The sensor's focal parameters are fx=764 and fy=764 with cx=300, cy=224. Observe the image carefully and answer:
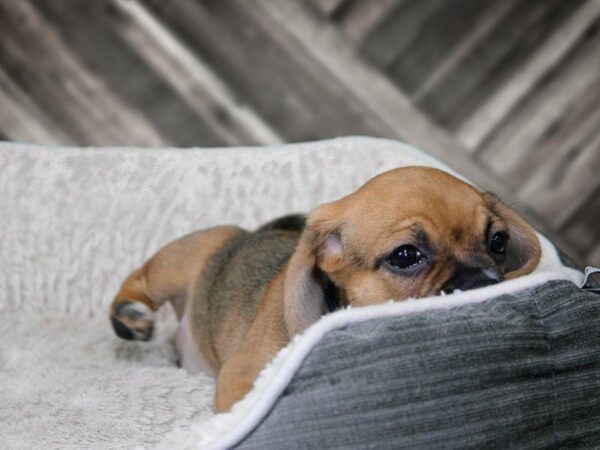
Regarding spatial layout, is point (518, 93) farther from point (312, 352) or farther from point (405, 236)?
point (312, 352)

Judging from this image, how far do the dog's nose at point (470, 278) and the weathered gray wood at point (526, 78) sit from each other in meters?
2.36

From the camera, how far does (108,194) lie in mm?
3256

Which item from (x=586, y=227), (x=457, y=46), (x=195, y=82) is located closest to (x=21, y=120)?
(x=195, y=82)

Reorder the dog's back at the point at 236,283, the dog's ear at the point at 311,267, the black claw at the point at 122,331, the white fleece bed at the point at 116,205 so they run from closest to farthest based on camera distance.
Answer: the dog's ear at the point at 311,267 → the dog's back at the point at 236,283 → the black claw at the point at 122,331 → the white fleece bed at the point at 116,205

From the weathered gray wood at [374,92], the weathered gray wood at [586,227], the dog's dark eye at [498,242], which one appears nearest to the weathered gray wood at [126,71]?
the weathered gray wood at [374,92]

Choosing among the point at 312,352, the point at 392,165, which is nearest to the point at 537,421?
the point at 312,352

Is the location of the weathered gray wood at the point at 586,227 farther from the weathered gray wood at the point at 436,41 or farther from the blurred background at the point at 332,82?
the weathered gray wood at the point at 436,41

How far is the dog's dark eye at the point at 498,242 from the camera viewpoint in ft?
7.18

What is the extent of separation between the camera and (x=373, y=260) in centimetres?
211

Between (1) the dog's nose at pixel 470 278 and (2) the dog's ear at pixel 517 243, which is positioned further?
(2) the dog's ear at pixel 517 243

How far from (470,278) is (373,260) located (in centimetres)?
28

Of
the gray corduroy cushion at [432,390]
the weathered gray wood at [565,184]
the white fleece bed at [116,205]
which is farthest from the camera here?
the weathered gray wood at [565,184]

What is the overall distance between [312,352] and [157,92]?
2.89m

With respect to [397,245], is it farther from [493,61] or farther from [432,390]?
[493,61]
